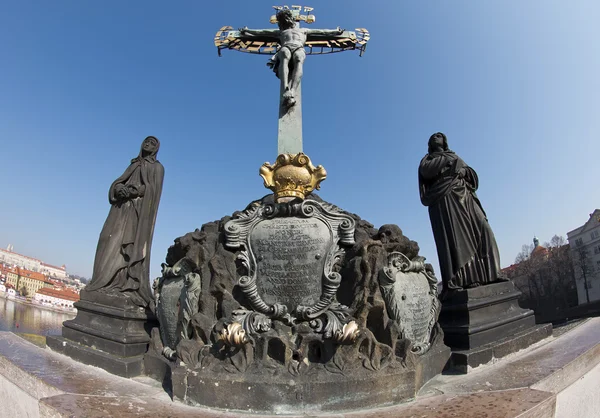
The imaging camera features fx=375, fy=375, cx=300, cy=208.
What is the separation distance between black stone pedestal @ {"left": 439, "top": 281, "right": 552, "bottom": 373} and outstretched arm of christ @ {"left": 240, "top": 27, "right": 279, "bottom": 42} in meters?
5.23

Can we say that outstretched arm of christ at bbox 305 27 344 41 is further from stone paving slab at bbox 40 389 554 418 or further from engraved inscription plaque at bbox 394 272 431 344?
stone paving slab at bbox 40 389 554 418

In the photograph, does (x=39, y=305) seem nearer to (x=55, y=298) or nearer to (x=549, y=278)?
(x=55, y=298)

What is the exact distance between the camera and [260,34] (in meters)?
6.70

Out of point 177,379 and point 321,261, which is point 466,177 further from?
point 177,379

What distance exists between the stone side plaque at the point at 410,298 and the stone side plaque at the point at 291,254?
1.63 ft

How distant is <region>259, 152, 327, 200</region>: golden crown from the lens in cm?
441

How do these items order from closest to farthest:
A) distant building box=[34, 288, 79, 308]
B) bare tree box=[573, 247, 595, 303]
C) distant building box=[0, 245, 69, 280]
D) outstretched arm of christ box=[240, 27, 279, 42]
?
outstretched arm of christ box=[240, 27, 279, 42], bare tree box=[573, 247, 595, 303], distant building box=[34, 288, 79, 308], distant building box=[0, 245, 69, 280]

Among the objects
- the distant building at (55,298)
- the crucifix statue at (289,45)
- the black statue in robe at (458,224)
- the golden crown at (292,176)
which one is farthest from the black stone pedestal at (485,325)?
the distant building at (55,298)

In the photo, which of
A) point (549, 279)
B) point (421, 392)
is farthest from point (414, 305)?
point (549, 279)

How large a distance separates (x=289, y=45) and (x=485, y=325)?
5119 millimetres

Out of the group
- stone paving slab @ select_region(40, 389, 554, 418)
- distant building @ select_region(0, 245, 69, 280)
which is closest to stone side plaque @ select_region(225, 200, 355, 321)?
stone paving slab @ select_region(40, 389, 554, 418)

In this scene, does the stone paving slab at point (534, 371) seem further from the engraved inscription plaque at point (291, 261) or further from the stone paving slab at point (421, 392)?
the engraved inscription plaque at point (291, 261)

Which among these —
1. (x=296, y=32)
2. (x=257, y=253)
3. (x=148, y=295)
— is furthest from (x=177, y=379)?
(x=296, y=32)

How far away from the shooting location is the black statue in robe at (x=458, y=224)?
5.27m
